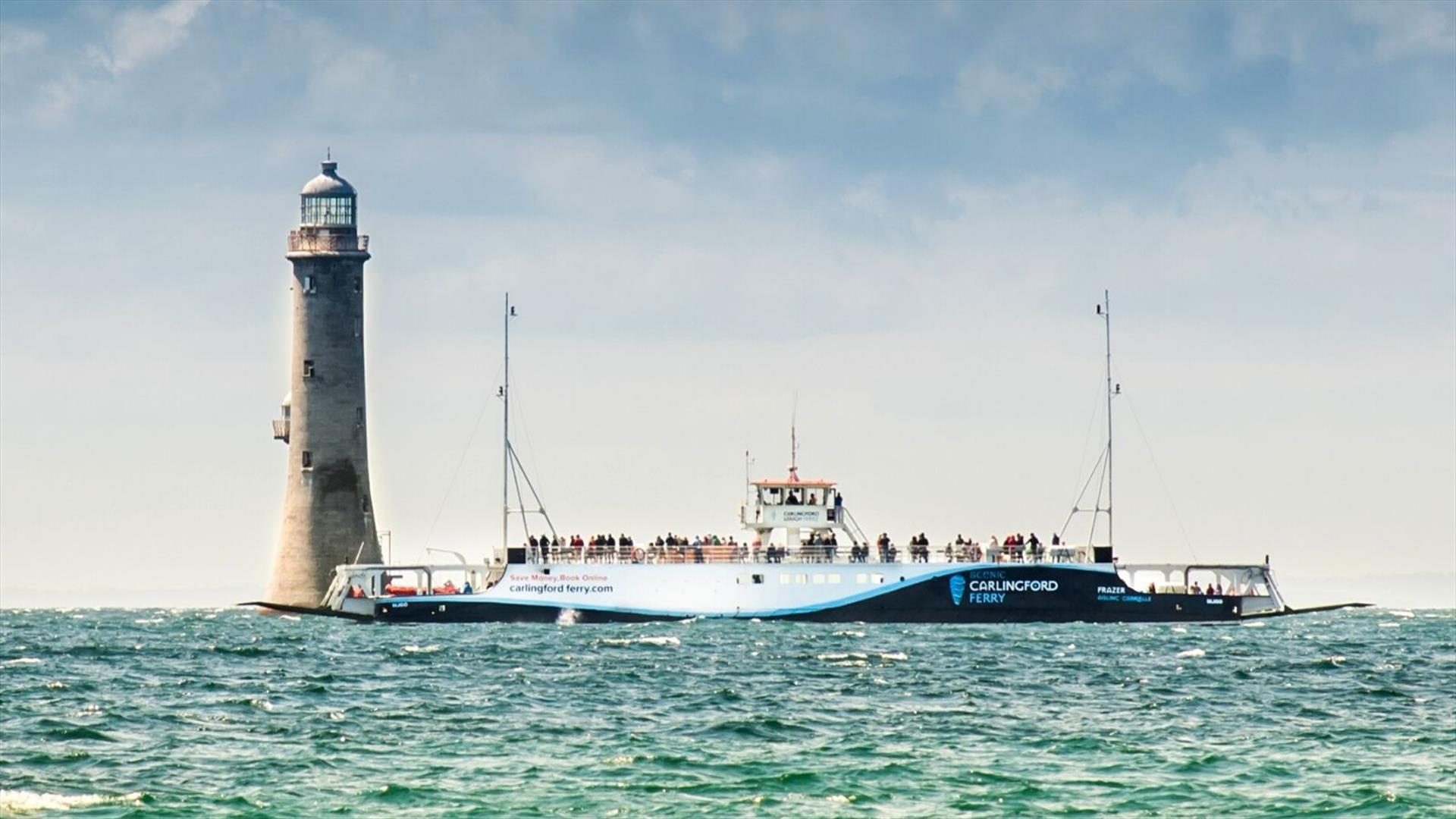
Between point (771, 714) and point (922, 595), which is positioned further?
point (922, 595)

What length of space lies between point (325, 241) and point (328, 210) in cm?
218

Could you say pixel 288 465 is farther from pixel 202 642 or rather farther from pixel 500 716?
pixel 500 716

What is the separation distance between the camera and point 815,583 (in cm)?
7712

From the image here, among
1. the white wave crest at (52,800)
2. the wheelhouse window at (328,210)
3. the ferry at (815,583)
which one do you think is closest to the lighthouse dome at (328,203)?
the wheelhouse window at (328,210)

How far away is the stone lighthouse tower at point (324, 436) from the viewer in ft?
308

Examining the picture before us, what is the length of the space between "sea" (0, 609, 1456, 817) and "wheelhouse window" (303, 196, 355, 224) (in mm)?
37082

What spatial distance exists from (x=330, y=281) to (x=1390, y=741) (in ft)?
219

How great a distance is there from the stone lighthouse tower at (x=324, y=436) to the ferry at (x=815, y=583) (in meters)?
14.0

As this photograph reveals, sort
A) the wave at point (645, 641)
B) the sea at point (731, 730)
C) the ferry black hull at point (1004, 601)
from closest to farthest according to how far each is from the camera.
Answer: the sea at point (731, 730) → the wave at point (645, 641) → the ferry black hull at point (1004, 601)

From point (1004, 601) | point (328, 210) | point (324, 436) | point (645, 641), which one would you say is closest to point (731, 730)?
point (645, 641)

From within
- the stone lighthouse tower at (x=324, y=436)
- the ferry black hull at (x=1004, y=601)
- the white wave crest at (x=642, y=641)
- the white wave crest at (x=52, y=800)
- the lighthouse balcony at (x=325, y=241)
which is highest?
the lighthouse balcony at (x=325, y=241)

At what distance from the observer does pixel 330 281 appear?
3752 inches

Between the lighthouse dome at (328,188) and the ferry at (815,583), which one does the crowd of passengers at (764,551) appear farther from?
the lighthouse dome at (328,188)

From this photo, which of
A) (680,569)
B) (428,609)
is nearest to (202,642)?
(428,609)
